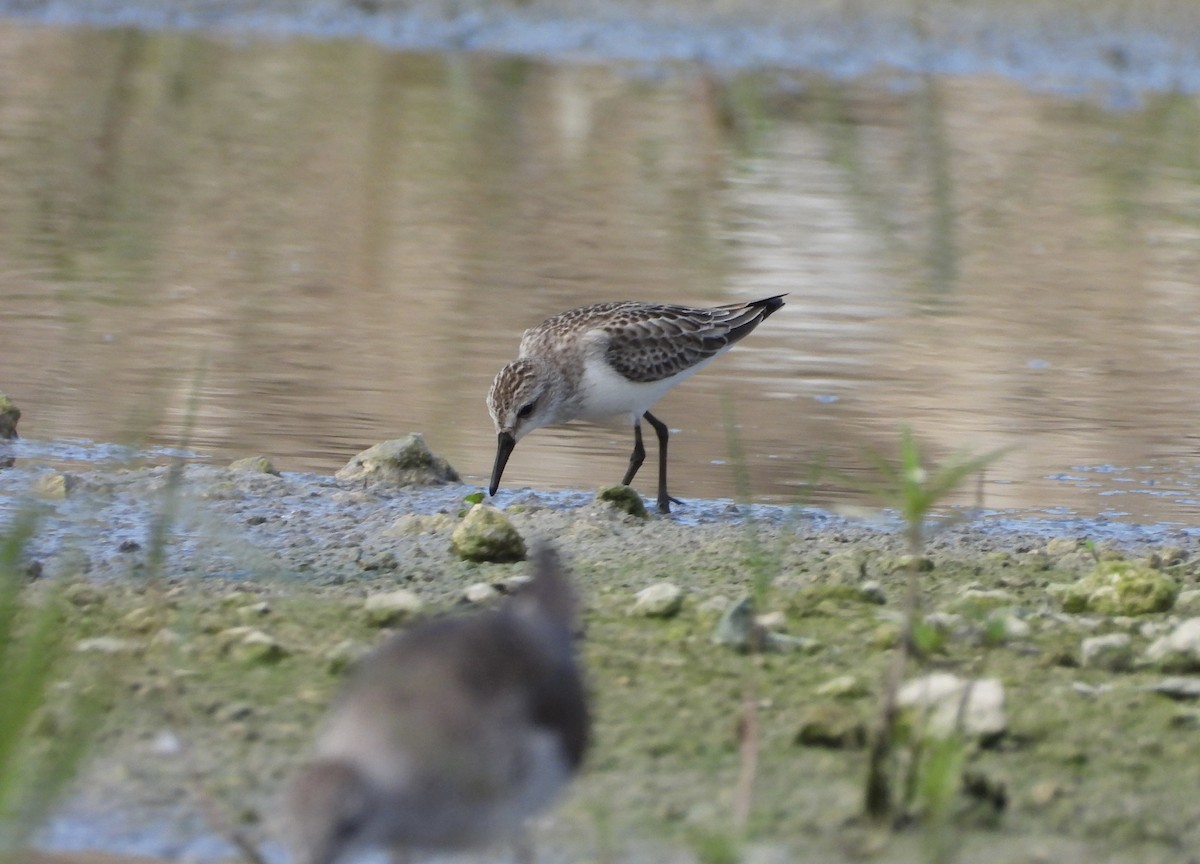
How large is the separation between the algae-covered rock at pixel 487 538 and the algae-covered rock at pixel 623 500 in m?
0.76

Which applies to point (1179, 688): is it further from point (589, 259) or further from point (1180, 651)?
point (589, 259)

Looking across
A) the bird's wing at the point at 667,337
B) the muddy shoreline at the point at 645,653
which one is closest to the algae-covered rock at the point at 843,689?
the muddy shoreline at the point at 645,653

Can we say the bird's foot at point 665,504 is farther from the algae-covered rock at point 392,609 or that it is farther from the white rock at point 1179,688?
the white rock at point 1179,688

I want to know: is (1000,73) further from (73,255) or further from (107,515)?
(107,515)

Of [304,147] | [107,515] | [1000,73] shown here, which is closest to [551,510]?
[107,515]

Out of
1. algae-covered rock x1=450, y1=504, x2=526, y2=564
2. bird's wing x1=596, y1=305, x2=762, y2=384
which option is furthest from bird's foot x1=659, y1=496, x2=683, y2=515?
algae-covered rock x1=450, y1=504, x2=526, y2=564

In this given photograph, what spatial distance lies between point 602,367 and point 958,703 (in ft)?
11.2

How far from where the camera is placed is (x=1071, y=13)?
21875 mm

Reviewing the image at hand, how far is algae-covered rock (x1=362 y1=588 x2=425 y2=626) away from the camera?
16.2 feet

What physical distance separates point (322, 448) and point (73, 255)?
4.05 m

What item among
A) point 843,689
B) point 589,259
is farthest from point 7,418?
point 589,259

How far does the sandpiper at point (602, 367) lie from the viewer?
7125 mm

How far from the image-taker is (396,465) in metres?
6.71

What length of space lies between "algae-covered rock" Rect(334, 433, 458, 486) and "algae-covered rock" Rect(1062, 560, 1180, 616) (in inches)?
90.0
